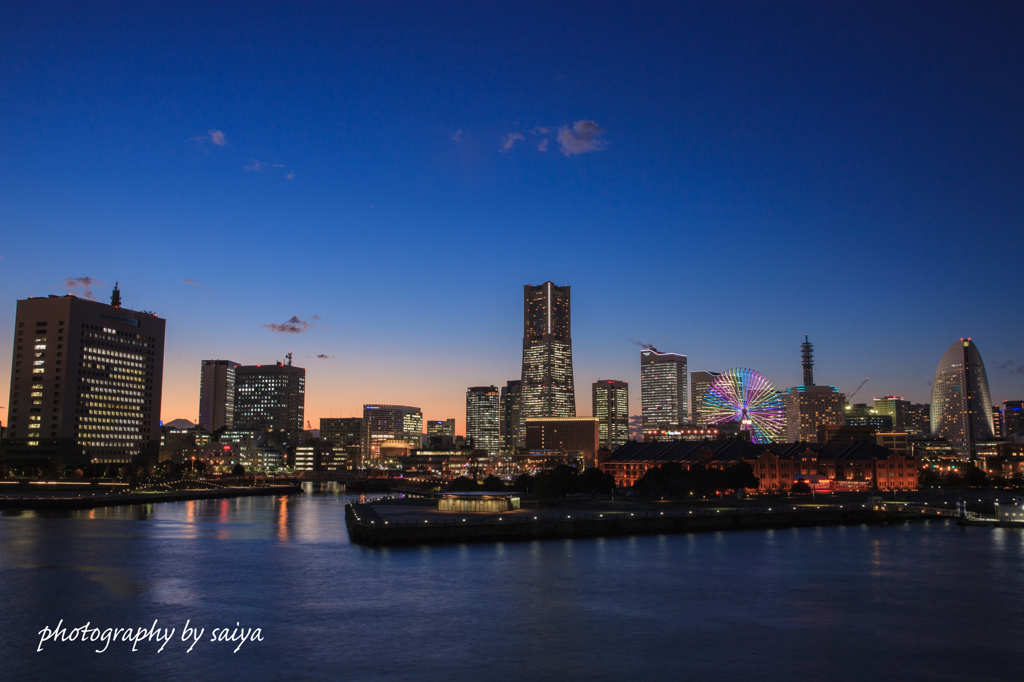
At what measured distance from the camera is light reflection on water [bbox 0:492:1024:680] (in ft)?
116

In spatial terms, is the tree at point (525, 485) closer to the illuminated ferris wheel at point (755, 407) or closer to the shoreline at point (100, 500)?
the illuminated ferris wheel at point (755, 407)

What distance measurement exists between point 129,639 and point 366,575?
72.2 ft

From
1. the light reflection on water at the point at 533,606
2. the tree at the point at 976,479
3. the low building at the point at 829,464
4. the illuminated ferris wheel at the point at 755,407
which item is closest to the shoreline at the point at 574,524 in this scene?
the light reflection on water at the point at 533,606

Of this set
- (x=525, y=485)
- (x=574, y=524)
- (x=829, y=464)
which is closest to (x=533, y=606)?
(x=574, y=524)

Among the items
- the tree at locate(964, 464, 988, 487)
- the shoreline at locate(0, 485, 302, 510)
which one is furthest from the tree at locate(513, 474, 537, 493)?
the tree at locate(964, 464, 988, 487)

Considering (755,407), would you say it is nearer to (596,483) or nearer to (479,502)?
(596,483)

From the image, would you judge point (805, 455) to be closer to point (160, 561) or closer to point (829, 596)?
point (829, 596)

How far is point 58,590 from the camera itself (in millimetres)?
52188

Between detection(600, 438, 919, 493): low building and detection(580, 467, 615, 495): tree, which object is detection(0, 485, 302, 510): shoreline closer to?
detection(580, 467, 615, 495): tree

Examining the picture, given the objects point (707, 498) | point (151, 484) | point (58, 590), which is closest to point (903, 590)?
point (58, 590)

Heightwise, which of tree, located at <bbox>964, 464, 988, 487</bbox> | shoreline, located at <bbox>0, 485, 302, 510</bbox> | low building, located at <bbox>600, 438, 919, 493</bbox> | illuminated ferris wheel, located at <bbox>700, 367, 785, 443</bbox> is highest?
illuminated ferris wheel, located at <bbox>700, 367, 785, 443</bbox>

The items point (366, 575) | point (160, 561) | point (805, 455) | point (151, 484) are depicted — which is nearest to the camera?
point (366, 575)

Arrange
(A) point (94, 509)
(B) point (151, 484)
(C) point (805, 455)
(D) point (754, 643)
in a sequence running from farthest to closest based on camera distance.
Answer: (B) point (151, 484) → (C) point (805, 455) → (A) point (94, 509) → (D) point (754, 643)

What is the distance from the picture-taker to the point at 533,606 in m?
48.2
